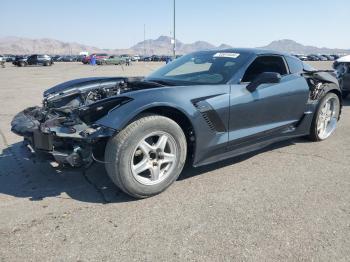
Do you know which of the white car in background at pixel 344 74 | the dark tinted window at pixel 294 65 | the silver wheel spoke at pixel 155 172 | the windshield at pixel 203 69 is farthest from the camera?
the white car in background at pixel 344 74

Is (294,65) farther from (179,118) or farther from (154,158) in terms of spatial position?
(154,158)

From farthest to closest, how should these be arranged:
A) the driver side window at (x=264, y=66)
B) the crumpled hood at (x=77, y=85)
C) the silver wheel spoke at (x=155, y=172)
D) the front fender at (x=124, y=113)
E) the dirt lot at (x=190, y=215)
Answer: the crumpled hood at (x=77, y=85)
the driver side window at (x=264, y=66)
the silver wheel spoke at (x=155, y=172)
the front fender at (x=124, y=113)
the dirt lot at (x=190, y=215)

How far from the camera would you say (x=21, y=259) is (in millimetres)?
2422

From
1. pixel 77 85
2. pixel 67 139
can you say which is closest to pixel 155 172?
pixel 67 139

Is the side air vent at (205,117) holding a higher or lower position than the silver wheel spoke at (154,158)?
higher

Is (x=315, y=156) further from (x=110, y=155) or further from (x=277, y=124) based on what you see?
(x=110, y=155)

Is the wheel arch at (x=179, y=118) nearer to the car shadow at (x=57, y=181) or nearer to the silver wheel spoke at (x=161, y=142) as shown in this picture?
the silver wheel spoke at (x=161, y=142)

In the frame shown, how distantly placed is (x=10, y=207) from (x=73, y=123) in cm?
95

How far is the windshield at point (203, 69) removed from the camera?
13.5 ft

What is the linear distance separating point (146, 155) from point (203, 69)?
163 centimetres

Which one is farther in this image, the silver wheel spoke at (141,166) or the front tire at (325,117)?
the front tire at (325,117)

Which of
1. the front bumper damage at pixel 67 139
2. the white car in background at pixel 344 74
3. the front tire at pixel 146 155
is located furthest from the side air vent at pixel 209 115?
the white car in background at pixel 344 74

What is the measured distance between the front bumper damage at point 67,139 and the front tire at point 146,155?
0.16 meters

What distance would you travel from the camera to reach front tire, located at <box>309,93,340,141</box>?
204 inches
